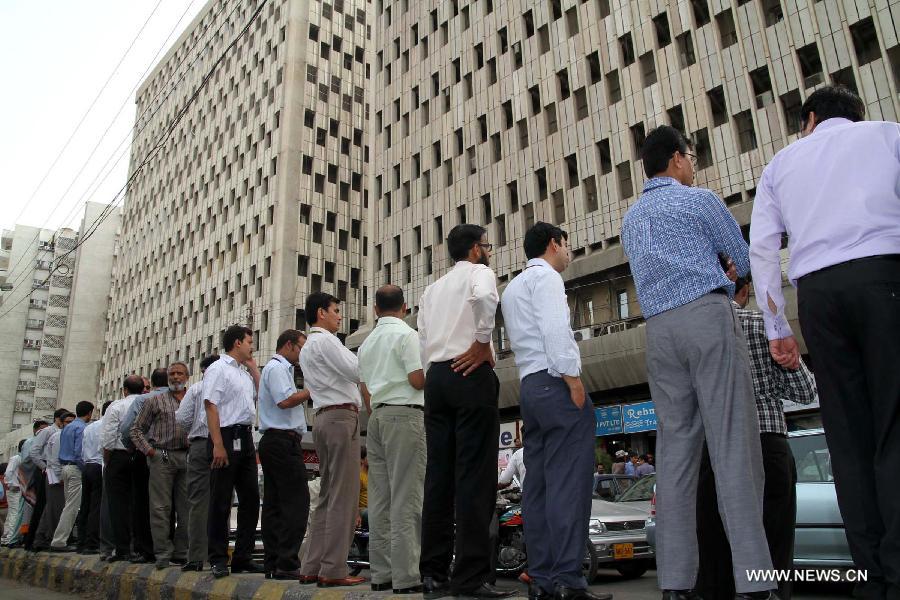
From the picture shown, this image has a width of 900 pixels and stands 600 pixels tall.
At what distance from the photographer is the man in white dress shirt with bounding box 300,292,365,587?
4715 mm

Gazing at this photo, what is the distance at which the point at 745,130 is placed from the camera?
79.9 ft

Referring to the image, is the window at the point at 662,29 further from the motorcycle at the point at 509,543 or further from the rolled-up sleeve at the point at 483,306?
the rolled-up sleeve at the point at 483,306

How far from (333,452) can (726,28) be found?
2575 cm

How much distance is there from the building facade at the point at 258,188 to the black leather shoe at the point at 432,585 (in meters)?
40.5

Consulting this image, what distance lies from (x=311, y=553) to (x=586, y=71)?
94.0 ft

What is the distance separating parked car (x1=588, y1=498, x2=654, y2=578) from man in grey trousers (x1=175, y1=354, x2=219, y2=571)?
4479 millimetres

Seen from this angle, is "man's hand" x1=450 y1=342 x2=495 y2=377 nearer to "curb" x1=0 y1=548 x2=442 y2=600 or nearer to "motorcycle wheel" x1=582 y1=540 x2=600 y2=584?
"curb" x1=0 y1=548 x2=442 y2=600

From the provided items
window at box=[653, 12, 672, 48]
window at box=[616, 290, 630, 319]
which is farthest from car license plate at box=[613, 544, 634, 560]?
window at box=[653, 12, 672, 48]

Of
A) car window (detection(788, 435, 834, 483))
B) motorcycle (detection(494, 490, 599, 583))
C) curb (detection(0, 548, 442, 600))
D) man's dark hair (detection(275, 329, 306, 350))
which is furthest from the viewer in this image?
motorcycle (detection(494, 490, 599, 583))

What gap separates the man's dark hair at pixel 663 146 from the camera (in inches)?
131

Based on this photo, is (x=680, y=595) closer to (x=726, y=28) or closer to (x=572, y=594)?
(x=572, y=594)

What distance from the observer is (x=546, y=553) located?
3.35 m

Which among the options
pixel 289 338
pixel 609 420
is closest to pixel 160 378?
pixel 289 338

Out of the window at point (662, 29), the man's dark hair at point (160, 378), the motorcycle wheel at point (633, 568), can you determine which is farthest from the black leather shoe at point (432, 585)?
the window at point (662, 29)
